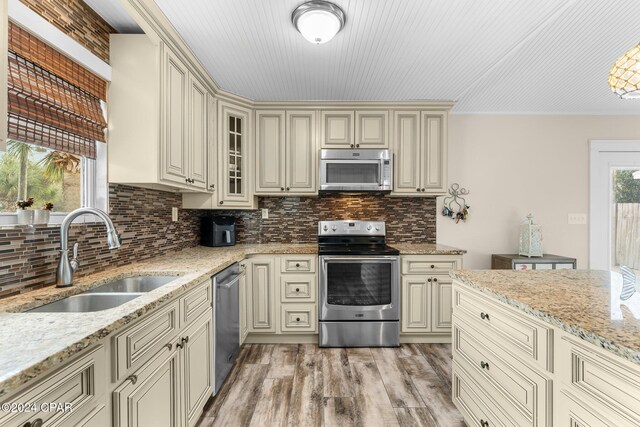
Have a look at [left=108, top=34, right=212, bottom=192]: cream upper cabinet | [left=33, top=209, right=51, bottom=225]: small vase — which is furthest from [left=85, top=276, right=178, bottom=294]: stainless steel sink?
[left=108, top=34, right=212, bottom=192]: cream upper cabinet

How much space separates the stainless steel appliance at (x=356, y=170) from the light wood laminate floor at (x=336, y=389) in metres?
1.51

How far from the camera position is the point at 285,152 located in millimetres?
2963

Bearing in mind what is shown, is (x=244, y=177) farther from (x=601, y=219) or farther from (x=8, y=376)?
(x=601, y=219)

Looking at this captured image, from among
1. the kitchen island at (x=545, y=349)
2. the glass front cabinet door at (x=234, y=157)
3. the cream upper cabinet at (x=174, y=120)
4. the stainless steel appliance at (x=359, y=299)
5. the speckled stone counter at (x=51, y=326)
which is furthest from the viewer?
the glass front cabinet door at (x=234, y=157)

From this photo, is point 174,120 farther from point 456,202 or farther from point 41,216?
point 456,202

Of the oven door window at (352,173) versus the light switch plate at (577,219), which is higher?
the oven door window at (352,173)

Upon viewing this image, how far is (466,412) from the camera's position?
1.55m

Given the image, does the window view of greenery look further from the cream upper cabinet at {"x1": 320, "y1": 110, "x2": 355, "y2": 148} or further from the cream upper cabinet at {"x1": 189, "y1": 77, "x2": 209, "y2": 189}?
the cream upper cabinet at {"x1": 320, "y1": 110, "x2": 355, "y2": 148}

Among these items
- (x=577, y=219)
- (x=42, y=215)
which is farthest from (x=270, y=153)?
(x=577, y=219)

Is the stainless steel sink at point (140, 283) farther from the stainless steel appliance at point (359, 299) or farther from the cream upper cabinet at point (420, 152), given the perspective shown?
the cream upper cabinet at point (420, 152)

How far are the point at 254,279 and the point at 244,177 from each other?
101 centimetres

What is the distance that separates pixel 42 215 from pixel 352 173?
2251 mm

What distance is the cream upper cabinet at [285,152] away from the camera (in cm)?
296

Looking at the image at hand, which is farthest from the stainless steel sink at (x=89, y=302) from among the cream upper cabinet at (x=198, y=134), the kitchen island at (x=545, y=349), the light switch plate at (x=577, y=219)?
the light switch plate at (x=577, y=219)
